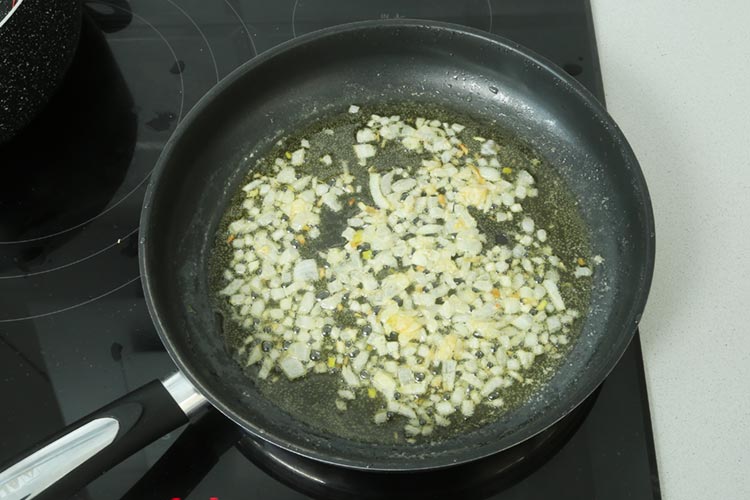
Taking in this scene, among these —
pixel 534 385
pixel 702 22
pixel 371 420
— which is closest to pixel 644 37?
pixel 702 22

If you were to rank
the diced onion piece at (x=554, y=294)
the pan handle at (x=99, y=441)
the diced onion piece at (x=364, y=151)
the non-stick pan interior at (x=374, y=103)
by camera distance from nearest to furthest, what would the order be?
1. the pan handle at (x=99, y=441)
2. the non-stick pan interior at (x=374, y=103)
3. the diced onion piece at (x=554, y=294)
4. the diced onion piece at (x=364, y=151)

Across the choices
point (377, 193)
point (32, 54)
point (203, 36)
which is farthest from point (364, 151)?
point (32, 54)

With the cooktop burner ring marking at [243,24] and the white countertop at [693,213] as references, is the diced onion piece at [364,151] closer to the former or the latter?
the cooktop burner ring marking at [243,24]

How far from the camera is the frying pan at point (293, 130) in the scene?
0.77 m

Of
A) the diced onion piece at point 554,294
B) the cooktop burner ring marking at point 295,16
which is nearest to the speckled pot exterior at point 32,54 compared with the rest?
the cooktop burner ring marking at point 295,16

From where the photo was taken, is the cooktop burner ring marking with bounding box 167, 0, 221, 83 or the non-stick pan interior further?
the cooktop burner ring marking with bounding box 167, 0, 221, 83

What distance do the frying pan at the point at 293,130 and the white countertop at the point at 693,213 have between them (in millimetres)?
83

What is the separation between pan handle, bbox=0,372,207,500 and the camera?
0.72 m

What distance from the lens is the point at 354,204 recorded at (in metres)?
1.07

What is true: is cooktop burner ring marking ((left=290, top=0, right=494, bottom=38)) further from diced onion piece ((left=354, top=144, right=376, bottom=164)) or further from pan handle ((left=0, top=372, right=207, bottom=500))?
pan handle ((left=0, top=372, right=207, bottom=500))

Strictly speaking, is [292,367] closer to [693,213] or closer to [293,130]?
[293,130]

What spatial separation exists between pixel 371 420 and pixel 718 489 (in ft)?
1.45

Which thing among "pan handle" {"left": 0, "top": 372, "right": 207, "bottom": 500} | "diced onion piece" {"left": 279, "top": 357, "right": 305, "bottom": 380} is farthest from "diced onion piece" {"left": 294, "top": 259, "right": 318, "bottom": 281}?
"pan handle" {"left": 0, "top": 372, "right": 207, "bottom": 500}

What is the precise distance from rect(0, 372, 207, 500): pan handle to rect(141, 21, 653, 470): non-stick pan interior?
0.04m
